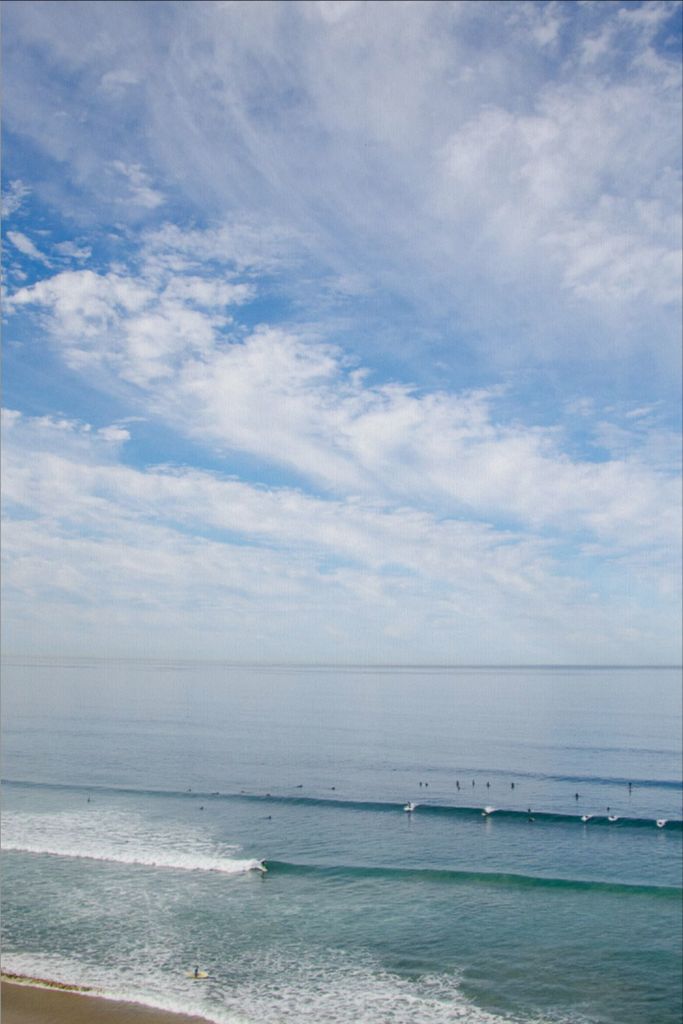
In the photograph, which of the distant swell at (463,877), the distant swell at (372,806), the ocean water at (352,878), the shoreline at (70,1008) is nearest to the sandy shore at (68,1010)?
the shoreline at (70,1008)

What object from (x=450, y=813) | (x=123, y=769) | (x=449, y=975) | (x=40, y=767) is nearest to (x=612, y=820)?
(x=450, y=813)

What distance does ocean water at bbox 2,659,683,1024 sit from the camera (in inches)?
1051

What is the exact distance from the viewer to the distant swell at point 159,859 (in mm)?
40375

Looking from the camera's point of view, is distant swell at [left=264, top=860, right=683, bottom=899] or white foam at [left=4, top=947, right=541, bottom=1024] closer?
A: white foam at [left=4, top=947, right=541, bottom=1024]

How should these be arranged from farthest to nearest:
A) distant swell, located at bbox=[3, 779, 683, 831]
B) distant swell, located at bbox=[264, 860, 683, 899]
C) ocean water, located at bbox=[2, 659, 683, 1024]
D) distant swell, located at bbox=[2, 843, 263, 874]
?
distant swell, located at bbox=[3, 779, 683, 831]
distant swell, located at bbox=[2, 843, 263, 874]
distant swell, located at bbox=[264, 860, 683, 899]
ocean water, located at bbox=[2, 659, 683, 1024]

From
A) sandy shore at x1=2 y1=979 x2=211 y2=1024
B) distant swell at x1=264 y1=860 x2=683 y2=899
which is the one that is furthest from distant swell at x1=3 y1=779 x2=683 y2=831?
sandy shore at x1=2 y1=979 x2=211 y2=1024

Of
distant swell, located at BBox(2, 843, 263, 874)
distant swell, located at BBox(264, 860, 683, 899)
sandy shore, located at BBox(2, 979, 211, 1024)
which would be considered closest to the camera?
sandy shore, located at BBox(2, 979, 211, 1024)

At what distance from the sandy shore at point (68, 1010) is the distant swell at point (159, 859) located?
15213 millimetres

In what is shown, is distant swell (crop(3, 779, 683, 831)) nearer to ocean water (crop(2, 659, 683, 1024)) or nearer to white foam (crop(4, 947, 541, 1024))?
ocean water (crop(2, 659, 683, 1024))

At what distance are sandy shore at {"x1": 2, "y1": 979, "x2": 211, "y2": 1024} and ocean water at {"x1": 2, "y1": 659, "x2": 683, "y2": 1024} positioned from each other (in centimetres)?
89

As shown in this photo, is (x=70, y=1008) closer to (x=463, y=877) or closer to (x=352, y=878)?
(x=352, y=878)

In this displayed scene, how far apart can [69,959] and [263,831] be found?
2113cm

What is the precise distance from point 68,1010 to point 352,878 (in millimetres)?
18323

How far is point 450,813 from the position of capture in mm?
53750
